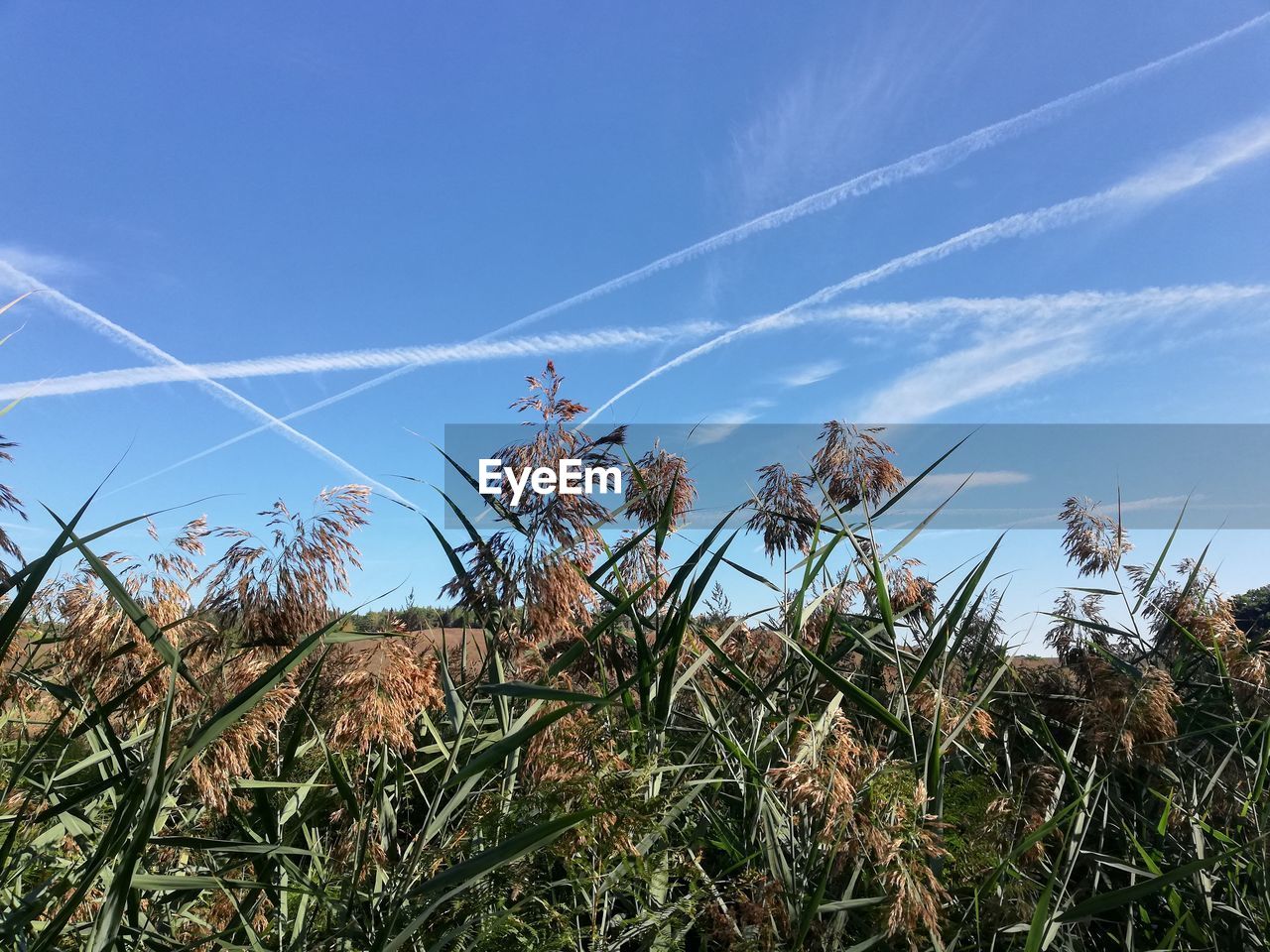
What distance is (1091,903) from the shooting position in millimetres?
1717

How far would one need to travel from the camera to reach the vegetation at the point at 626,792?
1700 mm

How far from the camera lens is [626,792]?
1.81 metres

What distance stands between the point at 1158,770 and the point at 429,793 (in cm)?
235

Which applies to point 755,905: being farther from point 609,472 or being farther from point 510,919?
point 609,472

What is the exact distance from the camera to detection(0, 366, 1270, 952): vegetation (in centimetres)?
170

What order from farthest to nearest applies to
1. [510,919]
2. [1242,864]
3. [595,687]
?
[595,687]
[1242,864]
[510,919]

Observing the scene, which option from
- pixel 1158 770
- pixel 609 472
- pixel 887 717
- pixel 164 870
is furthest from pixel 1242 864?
pixel 164 870

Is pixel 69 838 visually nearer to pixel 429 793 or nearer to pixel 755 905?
pixel 429 793

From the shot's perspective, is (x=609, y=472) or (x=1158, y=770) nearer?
(x=1158, y=770)

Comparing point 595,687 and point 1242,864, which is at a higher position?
point 595,687

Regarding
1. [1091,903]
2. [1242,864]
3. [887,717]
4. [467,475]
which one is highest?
[467,475]

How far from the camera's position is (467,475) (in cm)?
235

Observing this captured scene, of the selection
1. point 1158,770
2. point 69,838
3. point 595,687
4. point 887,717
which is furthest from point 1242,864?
point 69,838

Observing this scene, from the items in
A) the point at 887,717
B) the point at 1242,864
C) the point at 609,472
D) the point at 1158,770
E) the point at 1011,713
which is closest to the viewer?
the point at 887,717
